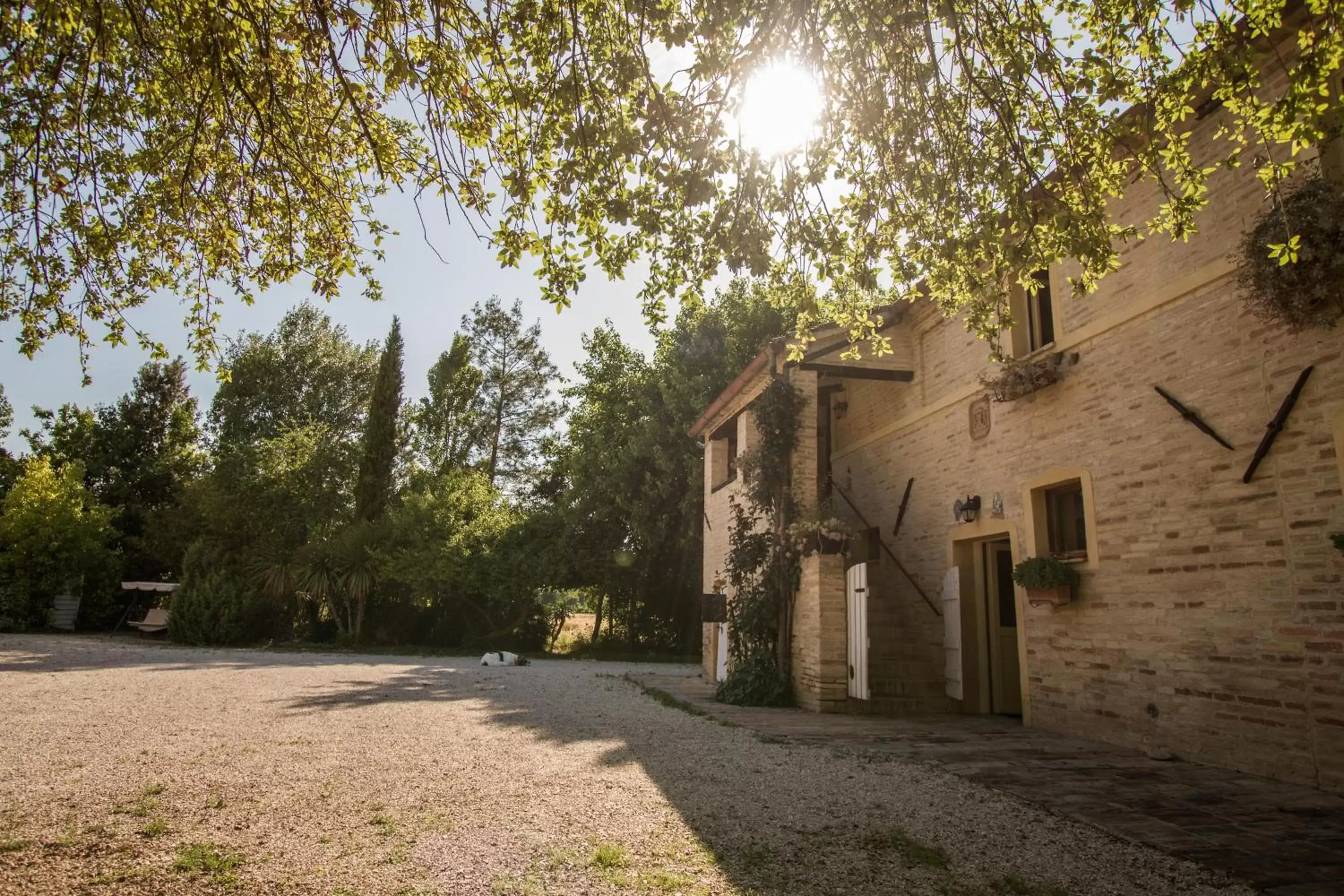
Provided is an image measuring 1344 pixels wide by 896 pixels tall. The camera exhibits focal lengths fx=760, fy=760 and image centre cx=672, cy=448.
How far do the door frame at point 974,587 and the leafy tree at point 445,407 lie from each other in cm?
2116

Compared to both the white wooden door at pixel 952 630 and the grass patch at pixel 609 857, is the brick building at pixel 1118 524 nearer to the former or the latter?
the white wooden door at pixel 952 630

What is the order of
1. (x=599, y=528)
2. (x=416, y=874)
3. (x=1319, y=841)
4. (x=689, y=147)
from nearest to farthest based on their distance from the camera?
(x=416, y=874), (x=1319, y=841), (x=689, y=147), (x=599, y=528)

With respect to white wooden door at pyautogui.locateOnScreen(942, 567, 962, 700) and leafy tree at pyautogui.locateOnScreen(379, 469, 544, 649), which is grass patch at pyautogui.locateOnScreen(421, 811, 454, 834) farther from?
leafy tree at pyautogui.locateOnScreen(379, 469, 544, 649)

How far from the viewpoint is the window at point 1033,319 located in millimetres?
8359

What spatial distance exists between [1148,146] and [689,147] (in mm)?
2495

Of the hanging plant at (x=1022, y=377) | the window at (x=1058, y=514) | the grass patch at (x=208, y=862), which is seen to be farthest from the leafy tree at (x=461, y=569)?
the grass patch at (x=208, y=862)

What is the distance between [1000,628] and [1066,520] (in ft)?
6.45

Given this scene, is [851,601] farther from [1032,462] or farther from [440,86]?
[440,86]

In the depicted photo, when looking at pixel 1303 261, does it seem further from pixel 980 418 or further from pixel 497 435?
pixel 497 435

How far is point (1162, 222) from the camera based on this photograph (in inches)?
176

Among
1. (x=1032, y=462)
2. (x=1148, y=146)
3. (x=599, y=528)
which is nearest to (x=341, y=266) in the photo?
(x=1148, y=146)

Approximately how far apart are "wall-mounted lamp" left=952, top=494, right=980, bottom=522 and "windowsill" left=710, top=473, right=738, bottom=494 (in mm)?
3944

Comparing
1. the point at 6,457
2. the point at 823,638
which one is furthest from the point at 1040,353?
the point at 6,457

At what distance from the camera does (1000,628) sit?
918 cm
